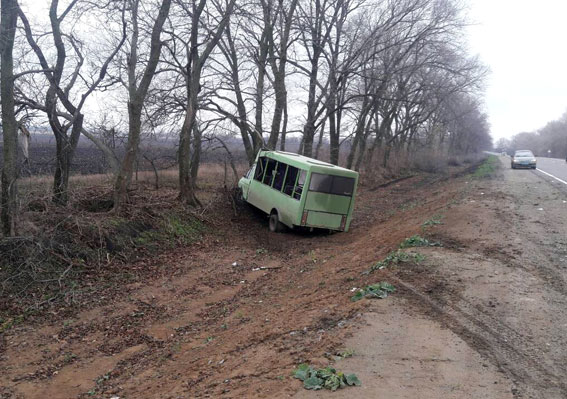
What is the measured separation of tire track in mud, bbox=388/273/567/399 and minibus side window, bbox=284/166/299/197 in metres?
8.14

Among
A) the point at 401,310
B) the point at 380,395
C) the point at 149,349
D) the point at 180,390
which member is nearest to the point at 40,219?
the point at 149,349

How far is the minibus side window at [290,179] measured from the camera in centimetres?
1516

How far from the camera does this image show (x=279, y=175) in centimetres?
1611

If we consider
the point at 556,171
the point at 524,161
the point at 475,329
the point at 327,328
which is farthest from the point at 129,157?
the point at 524,161

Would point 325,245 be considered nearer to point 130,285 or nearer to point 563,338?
point 130,285

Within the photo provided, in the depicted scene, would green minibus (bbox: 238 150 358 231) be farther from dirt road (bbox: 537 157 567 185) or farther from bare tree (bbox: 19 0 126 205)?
dirt road (bbox: 537 157 567 185)

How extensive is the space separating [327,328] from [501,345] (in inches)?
79.4

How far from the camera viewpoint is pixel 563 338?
231 inches

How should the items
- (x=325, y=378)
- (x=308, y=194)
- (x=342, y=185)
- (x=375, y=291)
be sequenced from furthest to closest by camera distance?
(x=342, y=185)
(x=308, y=194)
(x=375, y=291)
(x=325, y=378)

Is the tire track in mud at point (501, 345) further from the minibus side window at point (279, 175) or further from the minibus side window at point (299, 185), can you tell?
the minibus side window at point (279, 175)

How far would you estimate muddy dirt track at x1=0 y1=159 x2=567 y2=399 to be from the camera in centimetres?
502

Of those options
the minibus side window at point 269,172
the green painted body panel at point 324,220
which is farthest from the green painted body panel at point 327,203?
the minibus side window at point 269,172

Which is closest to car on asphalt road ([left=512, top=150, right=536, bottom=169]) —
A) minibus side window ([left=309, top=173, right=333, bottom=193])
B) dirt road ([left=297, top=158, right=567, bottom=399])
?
minibus side window ([left=309, top=173, right=333, bottom=193])

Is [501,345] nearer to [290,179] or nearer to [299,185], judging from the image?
[299,185]
